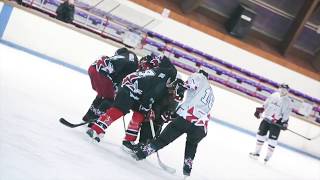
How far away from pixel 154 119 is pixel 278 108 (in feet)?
10.6

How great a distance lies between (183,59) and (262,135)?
3123 millimetres

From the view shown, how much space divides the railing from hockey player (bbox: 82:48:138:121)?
5.12m

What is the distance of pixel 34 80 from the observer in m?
5.56

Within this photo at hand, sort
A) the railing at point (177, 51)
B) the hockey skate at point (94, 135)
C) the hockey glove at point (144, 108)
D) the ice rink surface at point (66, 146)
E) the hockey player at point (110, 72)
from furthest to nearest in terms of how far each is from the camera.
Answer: the railing at point (177, 51) → the hockey player at point (110, 72) → the hockey glove at point (144, 108) → the hockey skate at point (94, 135) → the ice rink surface at point (66, 146)

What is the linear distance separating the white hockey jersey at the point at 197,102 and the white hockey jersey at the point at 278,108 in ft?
10.6

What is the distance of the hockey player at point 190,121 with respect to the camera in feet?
11.0

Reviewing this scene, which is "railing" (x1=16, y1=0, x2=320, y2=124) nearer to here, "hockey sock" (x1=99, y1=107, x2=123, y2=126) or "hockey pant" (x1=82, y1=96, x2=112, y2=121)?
"hockey pant" (x1=82, y1=96, x2=112, y2=121)

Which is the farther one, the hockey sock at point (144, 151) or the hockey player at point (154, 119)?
the hockey player at point (154, 119)

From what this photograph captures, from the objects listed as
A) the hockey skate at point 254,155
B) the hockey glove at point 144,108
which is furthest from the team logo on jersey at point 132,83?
the hockey skate at point 254,155

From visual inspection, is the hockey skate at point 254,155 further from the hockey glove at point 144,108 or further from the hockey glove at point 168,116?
the hockey glove at point 144,108

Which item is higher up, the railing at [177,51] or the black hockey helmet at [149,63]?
the black hockey helmet at [149,63]

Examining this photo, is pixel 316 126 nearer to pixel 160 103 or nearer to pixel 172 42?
pixel 172 42

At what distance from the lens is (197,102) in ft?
11.1

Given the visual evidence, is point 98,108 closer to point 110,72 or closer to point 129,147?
point 110,72
